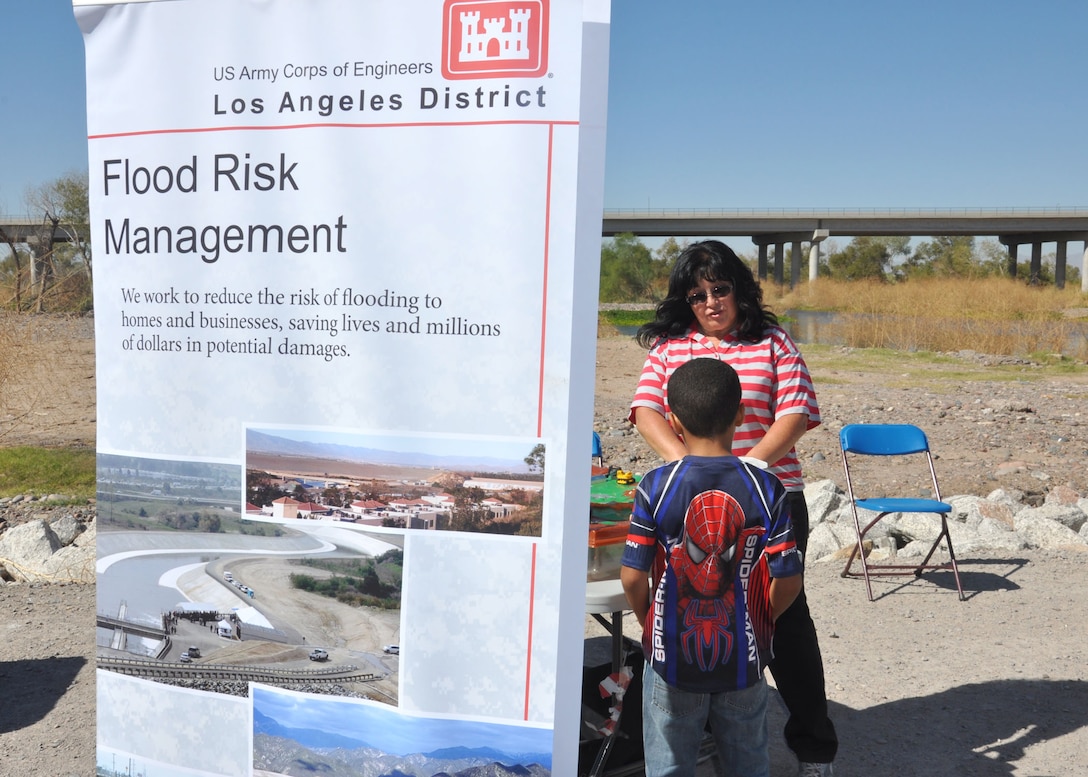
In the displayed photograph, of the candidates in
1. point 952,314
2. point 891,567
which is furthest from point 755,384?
point 952,314

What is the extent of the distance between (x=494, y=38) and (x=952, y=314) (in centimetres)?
3662

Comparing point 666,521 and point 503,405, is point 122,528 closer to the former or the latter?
point 503,405

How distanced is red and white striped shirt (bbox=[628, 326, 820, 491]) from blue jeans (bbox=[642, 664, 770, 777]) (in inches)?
31.1

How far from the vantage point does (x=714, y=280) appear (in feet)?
9.77

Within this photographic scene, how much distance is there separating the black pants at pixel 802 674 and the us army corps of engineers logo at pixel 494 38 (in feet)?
5.43

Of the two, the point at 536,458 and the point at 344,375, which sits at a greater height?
the point at 344,375

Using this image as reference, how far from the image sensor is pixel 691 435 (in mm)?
2398

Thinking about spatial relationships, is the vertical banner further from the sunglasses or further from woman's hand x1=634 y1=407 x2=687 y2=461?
the sunglasses

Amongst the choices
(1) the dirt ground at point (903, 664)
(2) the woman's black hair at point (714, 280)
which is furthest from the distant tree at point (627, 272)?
(2) the woman's black hair at point (714, 280)

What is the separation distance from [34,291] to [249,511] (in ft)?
22.2

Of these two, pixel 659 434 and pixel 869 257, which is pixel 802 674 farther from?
pixel 869 257

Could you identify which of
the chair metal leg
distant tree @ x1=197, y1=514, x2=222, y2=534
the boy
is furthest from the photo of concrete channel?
the chair metal leg

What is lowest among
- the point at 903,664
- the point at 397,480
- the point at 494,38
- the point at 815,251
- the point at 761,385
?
the point at 903,664

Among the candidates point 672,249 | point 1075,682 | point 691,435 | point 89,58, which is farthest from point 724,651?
point 672,249
